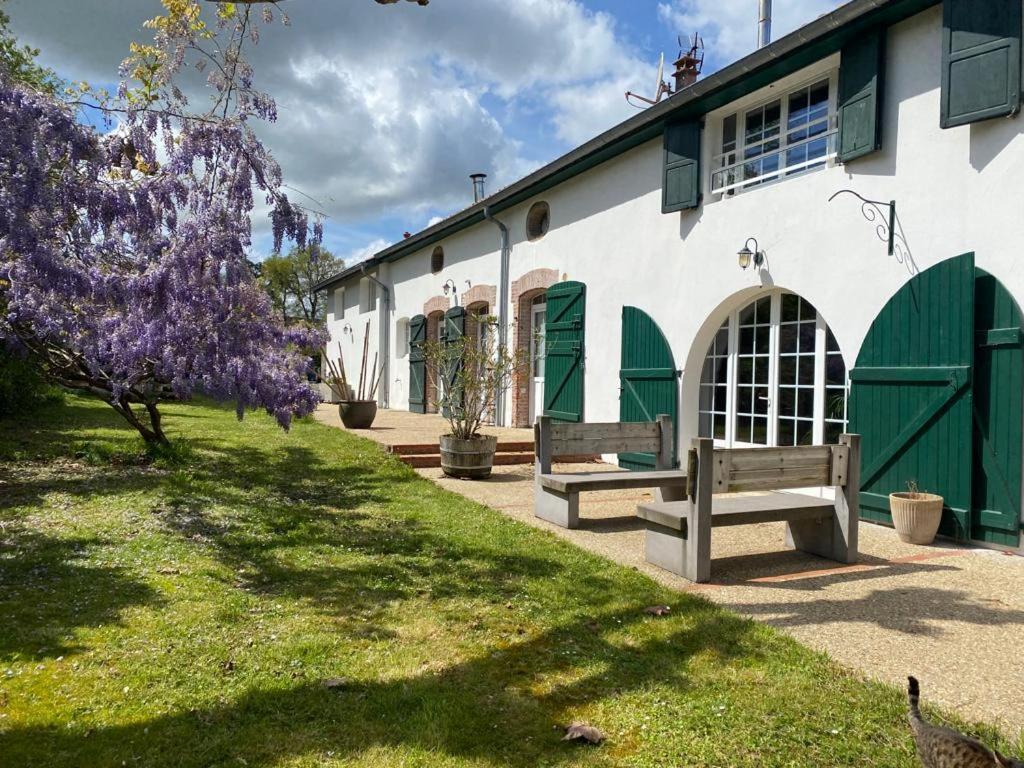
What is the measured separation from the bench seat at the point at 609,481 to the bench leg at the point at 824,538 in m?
0.96

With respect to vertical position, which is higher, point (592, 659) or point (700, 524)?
point (700, 524)

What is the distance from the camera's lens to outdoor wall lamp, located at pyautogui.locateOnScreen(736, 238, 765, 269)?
6.79 m

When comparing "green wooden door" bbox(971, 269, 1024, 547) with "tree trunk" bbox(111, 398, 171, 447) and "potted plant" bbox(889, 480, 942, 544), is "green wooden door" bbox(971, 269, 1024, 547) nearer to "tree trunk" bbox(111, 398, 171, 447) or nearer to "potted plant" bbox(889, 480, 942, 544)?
"potted plant" bbox(889, 480, 942, 544)

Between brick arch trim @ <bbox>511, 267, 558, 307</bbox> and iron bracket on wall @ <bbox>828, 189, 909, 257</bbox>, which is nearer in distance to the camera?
iron bracket on wall @ <bbox>828, 189, 909, 257</bbox>

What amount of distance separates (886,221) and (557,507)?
3.53m

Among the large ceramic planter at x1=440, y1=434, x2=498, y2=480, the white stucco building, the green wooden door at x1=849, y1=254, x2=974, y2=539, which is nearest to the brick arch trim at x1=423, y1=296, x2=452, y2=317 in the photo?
the white stucco building

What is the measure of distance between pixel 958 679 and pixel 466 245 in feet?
37.5

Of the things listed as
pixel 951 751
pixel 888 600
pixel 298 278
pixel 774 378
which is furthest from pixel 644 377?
pixel 298 278

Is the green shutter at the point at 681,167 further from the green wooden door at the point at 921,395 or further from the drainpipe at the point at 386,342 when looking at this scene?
the drainpipe at the point at 386,342

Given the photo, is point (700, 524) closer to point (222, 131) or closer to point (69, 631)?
point (69, 631)

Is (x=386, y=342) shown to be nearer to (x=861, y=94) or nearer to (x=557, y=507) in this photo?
(x=557, y=507)

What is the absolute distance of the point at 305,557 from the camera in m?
4.45

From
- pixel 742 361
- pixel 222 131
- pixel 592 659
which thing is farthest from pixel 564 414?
pixel 592 659

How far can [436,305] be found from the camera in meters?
14.3
